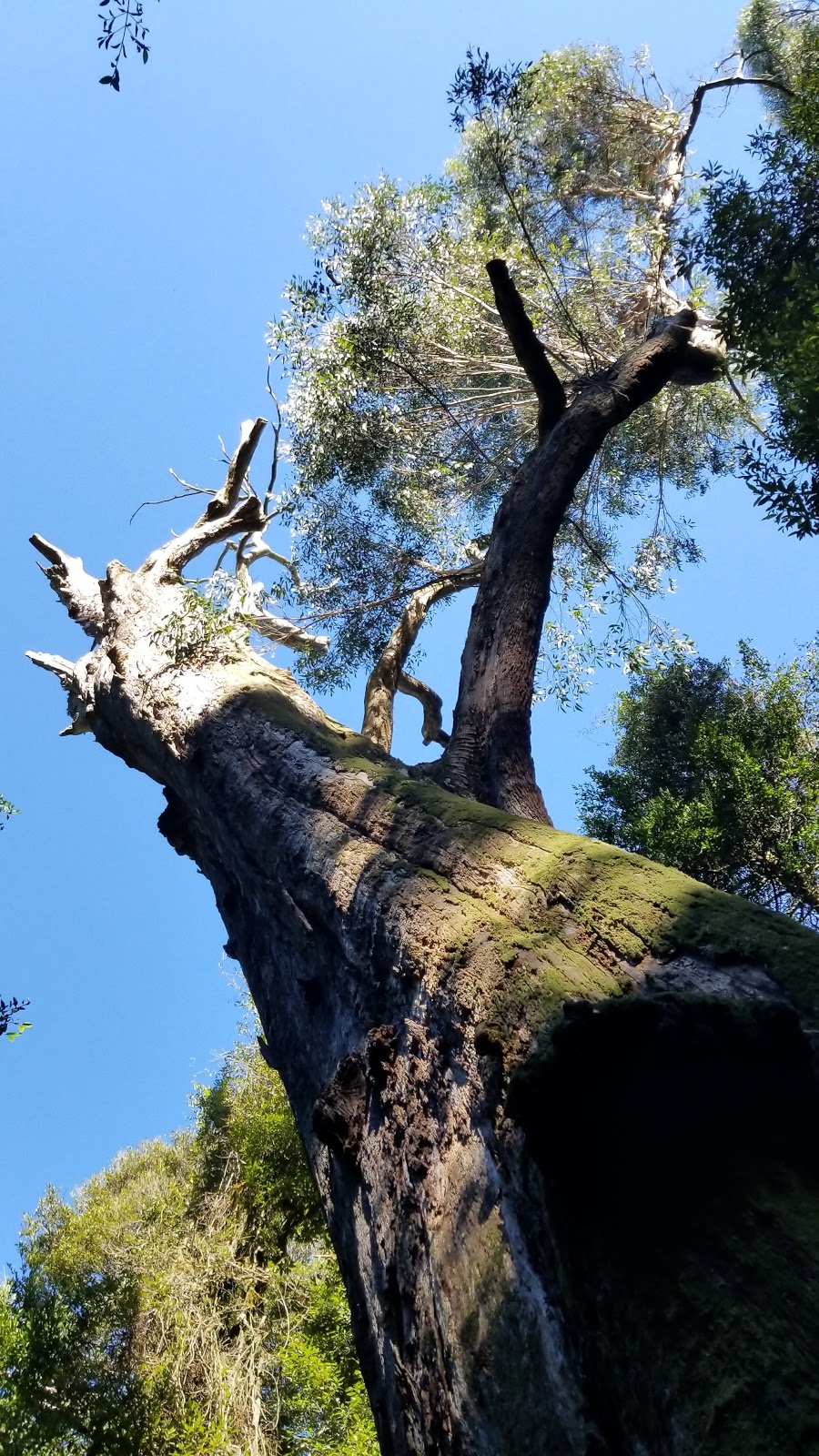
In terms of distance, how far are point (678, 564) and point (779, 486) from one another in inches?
258

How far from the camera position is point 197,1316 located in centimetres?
812

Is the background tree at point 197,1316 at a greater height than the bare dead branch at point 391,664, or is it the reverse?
the bare dead branch at point 391,664

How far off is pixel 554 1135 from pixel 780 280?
5600 mm

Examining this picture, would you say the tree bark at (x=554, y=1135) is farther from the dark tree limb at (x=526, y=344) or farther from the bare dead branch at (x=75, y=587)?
the bare dead branch at (x=75, y=587)

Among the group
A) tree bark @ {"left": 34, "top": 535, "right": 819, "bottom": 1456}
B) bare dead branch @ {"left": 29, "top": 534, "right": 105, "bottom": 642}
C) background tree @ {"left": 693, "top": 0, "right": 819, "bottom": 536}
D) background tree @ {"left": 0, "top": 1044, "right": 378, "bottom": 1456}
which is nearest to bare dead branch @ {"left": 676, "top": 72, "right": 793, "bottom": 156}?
background tree @ {"left": 693, "top": 0, "right": 819, "bottom": 536}

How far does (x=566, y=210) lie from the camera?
1173cm

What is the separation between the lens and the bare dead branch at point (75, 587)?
737 cm

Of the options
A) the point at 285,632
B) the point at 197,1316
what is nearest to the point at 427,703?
the point at 285,632

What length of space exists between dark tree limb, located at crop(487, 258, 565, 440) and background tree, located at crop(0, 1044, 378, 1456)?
713 centimetres

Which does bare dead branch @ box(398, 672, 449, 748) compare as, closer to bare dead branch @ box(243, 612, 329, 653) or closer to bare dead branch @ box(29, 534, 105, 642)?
bare dead branch @ box(243, 612, 329, 653)

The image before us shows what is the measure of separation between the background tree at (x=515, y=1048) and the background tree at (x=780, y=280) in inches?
24.6

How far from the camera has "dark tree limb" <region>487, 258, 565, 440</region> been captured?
194 inches

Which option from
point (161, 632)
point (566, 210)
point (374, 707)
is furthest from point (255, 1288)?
point (566, 210)

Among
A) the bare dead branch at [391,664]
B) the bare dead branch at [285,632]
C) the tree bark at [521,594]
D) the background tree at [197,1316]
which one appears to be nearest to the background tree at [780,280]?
the tree bark at [521,594]
